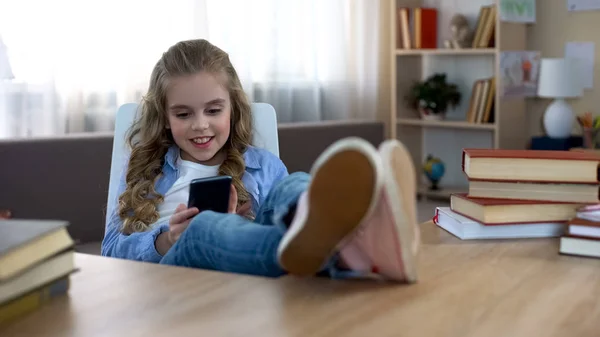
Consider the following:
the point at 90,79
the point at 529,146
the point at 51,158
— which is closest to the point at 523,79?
the point at 529,146

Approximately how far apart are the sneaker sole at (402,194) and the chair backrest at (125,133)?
3.57ft

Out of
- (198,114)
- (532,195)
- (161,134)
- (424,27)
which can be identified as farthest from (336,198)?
(424,27)

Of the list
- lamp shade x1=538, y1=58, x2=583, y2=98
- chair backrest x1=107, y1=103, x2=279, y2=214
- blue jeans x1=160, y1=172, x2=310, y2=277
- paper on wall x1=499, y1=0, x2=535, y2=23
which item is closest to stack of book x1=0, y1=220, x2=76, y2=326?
blue jeans x1=160, y1=172, x2=310, y2=277

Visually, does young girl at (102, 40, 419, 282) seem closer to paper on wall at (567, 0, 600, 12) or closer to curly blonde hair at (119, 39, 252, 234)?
curly blonde hair at (119, 39, 252, 234)

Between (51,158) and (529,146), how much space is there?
105 inches

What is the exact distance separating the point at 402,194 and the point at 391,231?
0.16 ft

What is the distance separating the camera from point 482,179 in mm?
1436

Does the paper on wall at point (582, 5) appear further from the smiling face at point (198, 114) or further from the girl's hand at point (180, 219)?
the girl's hand at point (180, 219)

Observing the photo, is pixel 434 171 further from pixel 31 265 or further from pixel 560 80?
pixel 31 265

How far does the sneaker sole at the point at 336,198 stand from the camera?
0.92m

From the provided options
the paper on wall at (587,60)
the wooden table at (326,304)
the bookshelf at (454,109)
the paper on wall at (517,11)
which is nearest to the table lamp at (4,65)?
the wooden table at (326,304)

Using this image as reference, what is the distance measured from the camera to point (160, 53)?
367cm

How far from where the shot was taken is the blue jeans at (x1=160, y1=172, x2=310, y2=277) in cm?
109

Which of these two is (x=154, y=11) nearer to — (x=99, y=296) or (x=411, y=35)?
(x=411, y=35)
